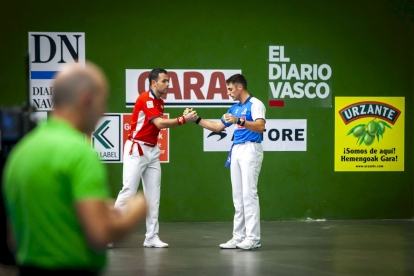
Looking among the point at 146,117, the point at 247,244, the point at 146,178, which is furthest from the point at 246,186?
the point at 146,117

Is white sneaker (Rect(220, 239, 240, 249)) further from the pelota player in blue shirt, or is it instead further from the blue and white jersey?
the blue and white jersey

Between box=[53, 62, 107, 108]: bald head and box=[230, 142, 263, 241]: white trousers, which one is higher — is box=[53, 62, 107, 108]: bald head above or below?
above

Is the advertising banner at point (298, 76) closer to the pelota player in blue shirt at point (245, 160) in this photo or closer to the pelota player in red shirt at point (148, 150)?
the pelota player in blue shirt at point (245, 160)

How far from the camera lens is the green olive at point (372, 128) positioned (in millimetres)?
8062

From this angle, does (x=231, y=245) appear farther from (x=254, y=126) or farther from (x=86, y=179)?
(x=86, y=179)

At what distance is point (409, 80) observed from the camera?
26.5ft

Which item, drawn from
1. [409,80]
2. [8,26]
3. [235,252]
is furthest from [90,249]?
[409,80]

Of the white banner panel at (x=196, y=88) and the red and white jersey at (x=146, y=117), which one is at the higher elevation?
the white banner panel at (x=196, y=88)

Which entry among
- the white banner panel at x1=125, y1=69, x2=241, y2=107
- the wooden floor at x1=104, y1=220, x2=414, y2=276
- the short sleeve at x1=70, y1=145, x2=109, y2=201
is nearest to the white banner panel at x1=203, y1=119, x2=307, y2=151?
the white banner panel at x1=125, y1=69, x2=241, y2=107

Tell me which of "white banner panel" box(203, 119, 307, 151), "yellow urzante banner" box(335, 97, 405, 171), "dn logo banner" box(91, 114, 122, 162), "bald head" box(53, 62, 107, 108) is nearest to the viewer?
"bald head" box(53, 62, 107, 108)

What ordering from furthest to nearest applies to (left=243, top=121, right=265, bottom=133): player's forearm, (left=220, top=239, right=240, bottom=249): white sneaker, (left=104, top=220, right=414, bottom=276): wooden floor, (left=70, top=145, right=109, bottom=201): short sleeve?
(left=220, top=239, right=240, bottom=249): white sneaker
(left=243, top=121, right=265, bottom=133): player's forearm
(left=104, top=220, right=414, bottom=276): wooden floor
(left=70, top=145, right=109, bottom=201): short sleeve

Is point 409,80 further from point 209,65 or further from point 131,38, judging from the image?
point 131,38

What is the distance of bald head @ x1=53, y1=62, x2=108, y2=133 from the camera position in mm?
1694

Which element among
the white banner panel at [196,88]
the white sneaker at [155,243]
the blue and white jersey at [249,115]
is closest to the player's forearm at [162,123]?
the blue and white jersey at [249,115]
